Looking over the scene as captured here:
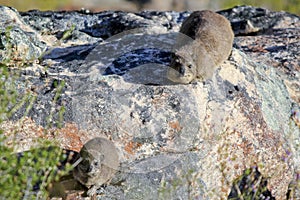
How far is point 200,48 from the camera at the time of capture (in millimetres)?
7105

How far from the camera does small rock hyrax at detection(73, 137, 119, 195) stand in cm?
540

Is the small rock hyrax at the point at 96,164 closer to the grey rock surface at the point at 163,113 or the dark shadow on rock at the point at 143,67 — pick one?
the grey rock surface at the point at 163,113

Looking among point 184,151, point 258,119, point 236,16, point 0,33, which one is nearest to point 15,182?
point 184,151

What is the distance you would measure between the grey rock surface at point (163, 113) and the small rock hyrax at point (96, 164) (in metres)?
0.10

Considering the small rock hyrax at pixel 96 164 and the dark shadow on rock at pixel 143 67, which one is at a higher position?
the dark shadow on rock at pixel 143 67

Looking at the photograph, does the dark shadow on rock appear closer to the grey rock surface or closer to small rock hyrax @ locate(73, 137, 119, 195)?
the grey rock surface

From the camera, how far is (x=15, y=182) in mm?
4156

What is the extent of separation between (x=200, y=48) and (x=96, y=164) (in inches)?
84.5

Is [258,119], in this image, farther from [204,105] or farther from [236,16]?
[236,16]

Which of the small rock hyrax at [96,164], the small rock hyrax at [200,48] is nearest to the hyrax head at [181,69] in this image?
the small rock hyrax at [200,48]

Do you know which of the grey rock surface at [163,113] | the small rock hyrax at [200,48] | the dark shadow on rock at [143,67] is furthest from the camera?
the small rock hyrax at [200,48]

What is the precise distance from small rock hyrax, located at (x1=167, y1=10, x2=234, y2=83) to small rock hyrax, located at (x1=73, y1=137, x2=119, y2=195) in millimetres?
1087

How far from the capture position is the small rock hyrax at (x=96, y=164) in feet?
17.7

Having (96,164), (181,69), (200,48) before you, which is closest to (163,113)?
(181,69)
